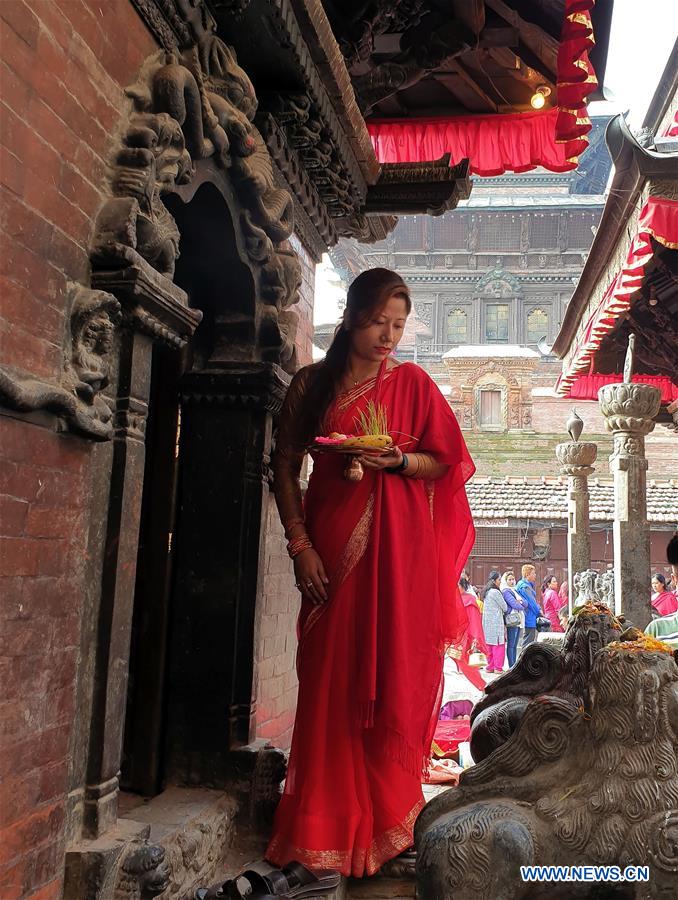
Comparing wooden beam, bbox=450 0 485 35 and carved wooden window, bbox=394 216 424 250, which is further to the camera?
carved wooden window, bbox=394 216 424 250

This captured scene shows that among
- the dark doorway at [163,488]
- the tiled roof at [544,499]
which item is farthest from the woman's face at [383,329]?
the tiled roof at [544,499]

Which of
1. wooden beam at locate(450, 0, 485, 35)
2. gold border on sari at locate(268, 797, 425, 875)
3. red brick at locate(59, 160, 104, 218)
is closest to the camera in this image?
red brick at locate(59, 160, 104, 218)

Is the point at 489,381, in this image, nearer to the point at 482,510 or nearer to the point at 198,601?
the point at 482,510

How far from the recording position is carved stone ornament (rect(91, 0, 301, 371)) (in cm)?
230

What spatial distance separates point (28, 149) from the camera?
6.37 ft

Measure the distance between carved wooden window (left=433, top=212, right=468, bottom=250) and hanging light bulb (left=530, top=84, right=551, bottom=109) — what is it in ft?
102

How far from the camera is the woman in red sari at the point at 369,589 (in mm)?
2795

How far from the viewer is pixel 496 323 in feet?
120

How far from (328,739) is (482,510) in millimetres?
17146

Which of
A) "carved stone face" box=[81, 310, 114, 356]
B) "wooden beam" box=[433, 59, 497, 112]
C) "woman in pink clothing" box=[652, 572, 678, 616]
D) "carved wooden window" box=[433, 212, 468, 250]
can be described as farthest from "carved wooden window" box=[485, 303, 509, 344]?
"carved stone face" box=[81, 310, 114, 356]

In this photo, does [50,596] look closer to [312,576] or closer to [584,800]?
[312,576]

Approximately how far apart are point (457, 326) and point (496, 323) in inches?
67.7

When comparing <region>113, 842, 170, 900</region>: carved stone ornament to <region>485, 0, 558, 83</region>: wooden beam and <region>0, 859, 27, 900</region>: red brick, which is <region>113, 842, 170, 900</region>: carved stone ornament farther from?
<region>485, 0, 558, 83</region>: wooden beam

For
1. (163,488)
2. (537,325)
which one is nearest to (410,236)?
(537,325)
